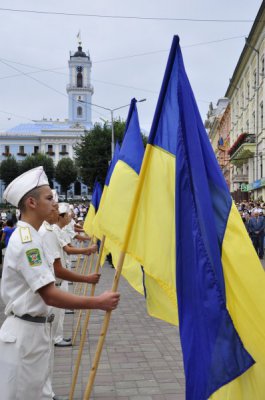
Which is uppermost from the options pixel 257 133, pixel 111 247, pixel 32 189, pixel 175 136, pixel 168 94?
pixel 257 133

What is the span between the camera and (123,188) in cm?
395

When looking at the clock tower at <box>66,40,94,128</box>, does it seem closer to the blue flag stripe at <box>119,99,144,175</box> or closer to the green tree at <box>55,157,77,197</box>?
the green tree at <box>55,157,77,197</box>

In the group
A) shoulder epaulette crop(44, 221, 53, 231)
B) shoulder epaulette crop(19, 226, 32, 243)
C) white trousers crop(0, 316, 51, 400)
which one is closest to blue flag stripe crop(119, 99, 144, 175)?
shoulder epaulette crop(19, 226, 32, 243)

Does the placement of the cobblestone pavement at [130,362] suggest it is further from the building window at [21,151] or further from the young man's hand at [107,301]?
the building window at [21,151]

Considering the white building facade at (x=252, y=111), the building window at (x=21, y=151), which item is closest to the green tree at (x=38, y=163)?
the building window at (x=21, y=151)

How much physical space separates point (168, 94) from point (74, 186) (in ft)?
306

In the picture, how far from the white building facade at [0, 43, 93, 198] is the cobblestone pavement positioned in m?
92.4

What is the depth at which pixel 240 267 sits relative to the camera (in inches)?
110

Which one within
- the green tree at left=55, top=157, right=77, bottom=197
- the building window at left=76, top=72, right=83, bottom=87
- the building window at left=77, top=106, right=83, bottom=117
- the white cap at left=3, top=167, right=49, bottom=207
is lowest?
the white cap at left=3, top=167, right=49, bottom=207

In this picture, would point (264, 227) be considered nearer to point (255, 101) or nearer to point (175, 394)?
point (175, 394)

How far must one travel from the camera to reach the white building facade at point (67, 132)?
99875 millimetres

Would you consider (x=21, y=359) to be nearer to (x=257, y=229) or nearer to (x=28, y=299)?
(x=28, y=299)

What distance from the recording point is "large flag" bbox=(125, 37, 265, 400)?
8.74 feet

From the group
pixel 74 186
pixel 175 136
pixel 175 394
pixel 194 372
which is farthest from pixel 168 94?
pixel 74 186
